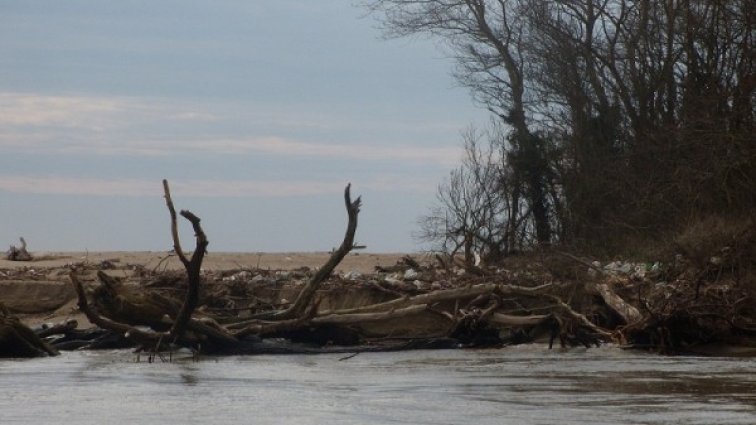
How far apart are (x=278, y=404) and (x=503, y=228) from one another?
19.2m

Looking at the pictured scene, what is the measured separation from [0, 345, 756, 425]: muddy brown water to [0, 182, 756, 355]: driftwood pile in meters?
0.37

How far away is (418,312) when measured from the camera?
17.5m

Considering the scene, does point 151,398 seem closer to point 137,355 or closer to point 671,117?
point 137,355

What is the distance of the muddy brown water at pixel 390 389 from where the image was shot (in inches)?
428

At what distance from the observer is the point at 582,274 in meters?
18.5

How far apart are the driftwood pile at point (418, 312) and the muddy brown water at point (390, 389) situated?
0.37 metres

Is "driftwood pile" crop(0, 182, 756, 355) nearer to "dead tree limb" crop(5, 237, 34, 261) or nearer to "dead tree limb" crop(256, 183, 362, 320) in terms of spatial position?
"dead tree limb" crop(256, 183, 362, 320)

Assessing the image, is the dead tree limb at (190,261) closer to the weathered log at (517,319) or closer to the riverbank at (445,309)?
the riverbank at (445,309)

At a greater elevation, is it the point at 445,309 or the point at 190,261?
the point at 190,261

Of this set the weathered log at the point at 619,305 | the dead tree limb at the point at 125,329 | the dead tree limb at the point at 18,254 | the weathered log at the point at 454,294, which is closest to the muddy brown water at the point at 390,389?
the dead tree limb at the point at 125,329

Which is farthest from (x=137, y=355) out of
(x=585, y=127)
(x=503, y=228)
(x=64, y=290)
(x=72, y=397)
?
(x=585, y=127)

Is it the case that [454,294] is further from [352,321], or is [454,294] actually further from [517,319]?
[352,321]

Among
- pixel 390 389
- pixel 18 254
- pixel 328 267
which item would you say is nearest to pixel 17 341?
pixel 328 267

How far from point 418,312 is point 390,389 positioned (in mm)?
4525
